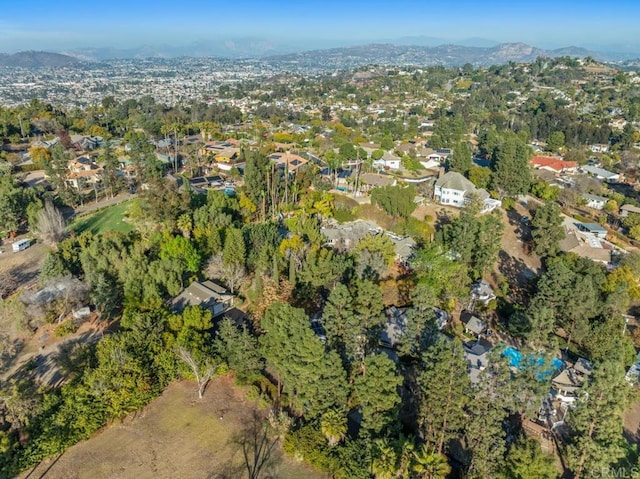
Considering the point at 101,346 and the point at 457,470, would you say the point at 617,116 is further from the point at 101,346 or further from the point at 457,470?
the point at 101,346

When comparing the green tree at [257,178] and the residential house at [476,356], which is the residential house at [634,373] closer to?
the residential house at [476,356]

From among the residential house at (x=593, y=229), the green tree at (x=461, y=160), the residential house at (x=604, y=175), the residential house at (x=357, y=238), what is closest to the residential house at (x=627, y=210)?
the residential house at (x=593, y=229)

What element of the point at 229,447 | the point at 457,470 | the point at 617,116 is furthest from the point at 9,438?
the point at 617,116

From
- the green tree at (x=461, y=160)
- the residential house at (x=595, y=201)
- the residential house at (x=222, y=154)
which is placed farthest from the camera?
the residential house at (x=222, y=154)

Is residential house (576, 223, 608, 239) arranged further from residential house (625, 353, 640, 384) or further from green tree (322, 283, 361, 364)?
green tree (322, 283, 361, 364)

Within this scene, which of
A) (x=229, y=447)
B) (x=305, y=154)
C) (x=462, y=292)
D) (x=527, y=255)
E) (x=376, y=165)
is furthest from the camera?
(x=305, y=154)

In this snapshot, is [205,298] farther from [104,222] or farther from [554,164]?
[554,164]

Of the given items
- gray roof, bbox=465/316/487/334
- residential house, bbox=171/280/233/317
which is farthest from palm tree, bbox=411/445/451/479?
residential house, bbox=171/280/233/317
